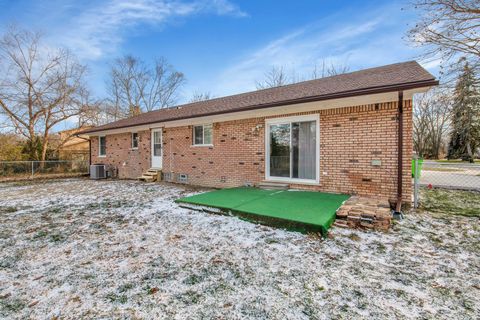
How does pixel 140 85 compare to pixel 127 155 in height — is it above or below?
above

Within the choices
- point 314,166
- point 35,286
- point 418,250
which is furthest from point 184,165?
point 418,250

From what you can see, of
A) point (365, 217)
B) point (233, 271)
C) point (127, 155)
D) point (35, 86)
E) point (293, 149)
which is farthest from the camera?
point (35, 86)

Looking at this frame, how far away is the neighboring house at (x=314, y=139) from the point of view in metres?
5.14

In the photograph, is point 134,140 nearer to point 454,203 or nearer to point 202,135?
point 202,135

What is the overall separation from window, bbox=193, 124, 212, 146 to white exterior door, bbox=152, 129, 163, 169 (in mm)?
2164

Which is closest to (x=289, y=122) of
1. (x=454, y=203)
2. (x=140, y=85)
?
(x=454, y=203)

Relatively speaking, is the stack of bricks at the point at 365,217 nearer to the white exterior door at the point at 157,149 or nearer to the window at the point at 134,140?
the white exterior door at the point at 157,149

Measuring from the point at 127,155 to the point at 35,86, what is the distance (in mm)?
9359

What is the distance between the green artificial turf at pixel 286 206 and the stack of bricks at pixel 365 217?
0.17 meters

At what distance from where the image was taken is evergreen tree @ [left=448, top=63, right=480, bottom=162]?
868 centimetres

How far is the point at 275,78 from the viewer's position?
853 inches

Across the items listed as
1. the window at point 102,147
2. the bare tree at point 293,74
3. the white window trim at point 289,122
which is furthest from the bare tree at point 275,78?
the white window trim at point 289,122

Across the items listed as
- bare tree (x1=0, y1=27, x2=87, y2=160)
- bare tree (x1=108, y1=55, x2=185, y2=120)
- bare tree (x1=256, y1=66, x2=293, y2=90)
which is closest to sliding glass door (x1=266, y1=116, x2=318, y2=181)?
bare tree (x1=256, y1=66, x2=293, y2=90)

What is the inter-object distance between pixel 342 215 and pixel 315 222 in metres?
0.78
